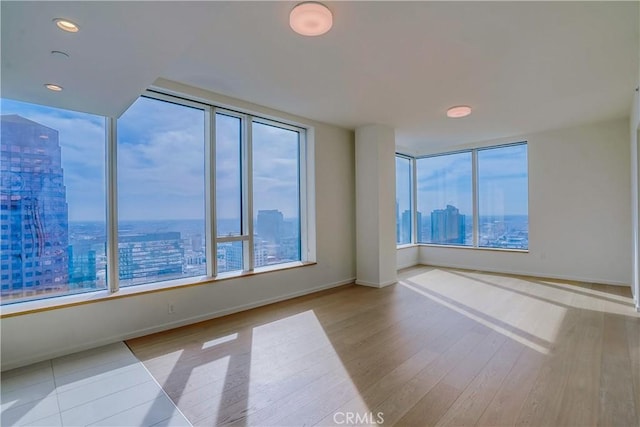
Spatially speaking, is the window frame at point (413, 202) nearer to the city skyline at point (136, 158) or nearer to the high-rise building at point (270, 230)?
the high-rise building at point (270, 230)

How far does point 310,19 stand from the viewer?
7.22 feet

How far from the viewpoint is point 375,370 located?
250cm

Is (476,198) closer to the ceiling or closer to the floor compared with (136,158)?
closer to the floor

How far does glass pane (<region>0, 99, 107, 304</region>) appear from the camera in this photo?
279cm

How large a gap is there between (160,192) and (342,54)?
2517 mm

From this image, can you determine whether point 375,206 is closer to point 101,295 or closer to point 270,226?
point 270,226

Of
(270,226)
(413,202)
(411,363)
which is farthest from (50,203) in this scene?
(413,202)

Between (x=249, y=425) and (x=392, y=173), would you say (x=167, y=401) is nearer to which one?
(x=249, y=425)

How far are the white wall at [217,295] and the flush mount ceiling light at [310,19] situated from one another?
72.5 inches

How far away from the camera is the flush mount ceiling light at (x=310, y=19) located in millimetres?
2143

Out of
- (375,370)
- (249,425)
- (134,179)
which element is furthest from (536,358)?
(134,179)

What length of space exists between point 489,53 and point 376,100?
57.9 inches

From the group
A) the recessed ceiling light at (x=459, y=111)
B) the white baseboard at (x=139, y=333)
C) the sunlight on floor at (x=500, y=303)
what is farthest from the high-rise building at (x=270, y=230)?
the recessed ceiling light at (x=459, y=111)

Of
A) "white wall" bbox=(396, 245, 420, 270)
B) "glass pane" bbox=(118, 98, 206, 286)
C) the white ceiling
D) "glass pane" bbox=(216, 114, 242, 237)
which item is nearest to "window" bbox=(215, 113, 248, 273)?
"glass pane" bbox=(216, 114, 242, 237)
